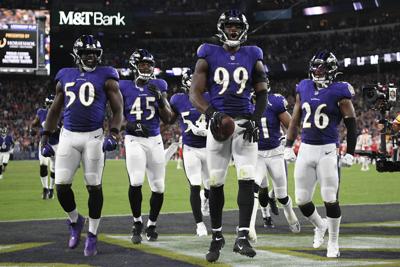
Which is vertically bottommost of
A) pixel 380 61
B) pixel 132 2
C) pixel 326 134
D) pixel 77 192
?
pixel 77 192

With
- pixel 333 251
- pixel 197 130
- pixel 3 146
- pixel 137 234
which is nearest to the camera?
pixel 333 251

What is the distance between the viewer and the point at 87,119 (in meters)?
7.11

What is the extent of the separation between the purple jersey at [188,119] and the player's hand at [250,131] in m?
2.85

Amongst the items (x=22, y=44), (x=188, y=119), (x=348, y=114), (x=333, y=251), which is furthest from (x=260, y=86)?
(x=22, y=44)

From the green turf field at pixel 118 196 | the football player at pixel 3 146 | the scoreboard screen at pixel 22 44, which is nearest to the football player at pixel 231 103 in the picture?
the green turf field at pixel 118 196

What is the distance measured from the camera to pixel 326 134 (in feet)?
22.9

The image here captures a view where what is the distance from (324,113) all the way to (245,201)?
138 cm

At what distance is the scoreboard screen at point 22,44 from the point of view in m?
35.4

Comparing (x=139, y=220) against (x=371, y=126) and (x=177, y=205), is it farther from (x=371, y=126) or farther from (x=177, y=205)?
(x=371, y=126)

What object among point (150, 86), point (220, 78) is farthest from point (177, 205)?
point (220, 78)

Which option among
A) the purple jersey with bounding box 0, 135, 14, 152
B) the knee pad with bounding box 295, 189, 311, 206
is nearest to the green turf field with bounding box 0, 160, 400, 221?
the purple jersey with bounding box 0, 135, 14, 152

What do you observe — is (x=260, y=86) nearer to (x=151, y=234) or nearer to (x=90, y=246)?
(x=90, y=246)

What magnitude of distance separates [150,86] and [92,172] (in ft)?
5.15

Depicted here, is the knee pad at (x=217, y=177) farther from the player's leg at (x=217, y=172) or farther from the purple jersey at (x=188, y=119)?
the purple jersey at (x=188, y=119)
